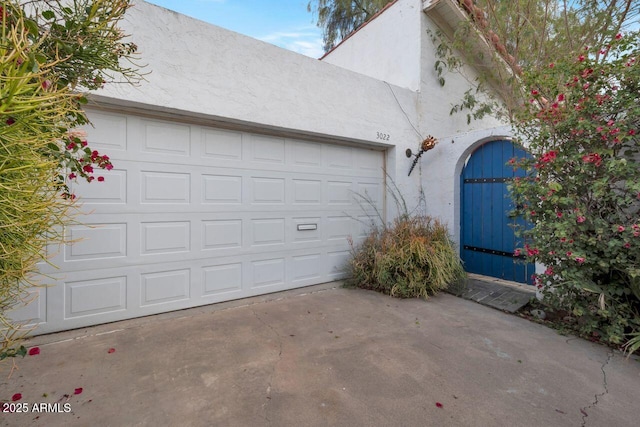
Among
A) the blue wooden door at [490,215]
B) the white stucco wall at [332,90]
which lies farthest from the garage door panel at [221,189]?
the blue wooden door at [490,215]

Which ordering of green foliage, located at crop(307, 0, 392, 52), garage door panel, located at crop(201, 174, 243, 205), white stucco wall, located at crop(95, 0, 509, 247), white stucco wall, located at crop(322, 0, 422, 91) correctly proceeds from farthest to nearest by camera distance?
1. green foliage, located at crop(307, 0, 392, 52)
2. white stucco wall, located at crop(322, 0, 422, 91)
3. garage door panel, located at crop(201, 174, 243, 205)
4. white stucco wall, located at crop(95, 0, 509, 247)

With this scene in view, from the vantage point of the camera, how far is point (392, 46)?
19.3ft

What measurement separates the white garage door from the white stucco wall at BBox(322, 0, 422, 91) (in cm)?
232

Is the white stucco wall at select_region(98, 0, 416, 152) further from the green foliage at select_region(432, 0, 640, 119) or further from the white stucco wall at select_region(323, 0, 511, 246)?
the green foliage at select_region(432, 0, 640, 119)

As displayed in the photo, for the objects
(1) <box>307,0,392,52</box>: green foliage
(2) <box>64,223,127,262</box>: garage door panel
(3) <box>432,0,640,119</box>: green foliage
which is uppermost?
(1) <box>307,0,392,52</box>: green foliage

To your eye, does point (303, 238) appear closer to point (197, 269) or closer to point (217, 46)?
point (197, 269)

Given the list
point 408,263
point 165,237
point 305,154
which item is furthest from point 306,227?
point 165,237

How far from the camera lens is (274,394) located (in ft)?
6.33

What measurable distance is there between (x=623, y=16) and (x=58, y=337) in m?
7.64

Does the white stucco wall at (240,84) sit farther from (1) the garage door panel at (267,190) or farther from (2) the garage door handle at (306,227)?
(2) the garage door handle at (306,227)

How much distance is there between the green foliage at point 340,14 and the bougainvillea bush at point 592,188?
8.29m

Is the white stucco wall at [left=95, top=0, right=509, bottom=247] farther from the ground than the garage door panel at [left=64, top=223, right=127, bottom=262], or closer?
Answer: farther from the ground

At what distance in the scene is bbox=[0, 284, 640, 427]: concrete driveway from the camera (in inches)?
69.1

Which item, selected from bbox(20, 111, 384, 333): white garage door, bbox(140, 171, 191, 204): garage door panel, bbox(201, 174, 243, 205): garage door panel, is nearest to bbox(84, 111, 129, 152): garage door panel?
bbox(20, 111, 384, 333): white garage door
